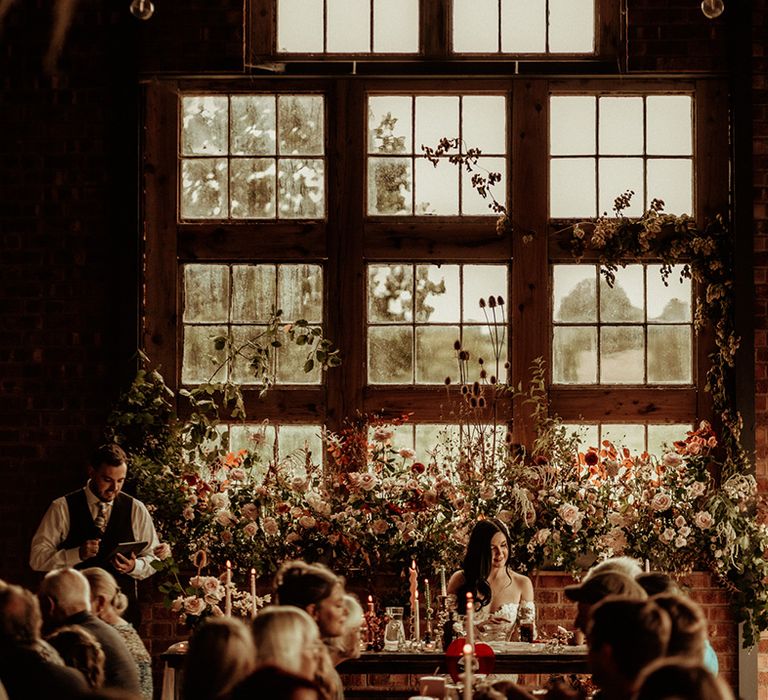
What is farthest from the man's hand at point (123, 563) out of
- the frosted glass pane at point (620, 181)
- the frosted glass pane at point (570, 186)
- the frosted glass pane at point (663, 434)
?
the frosted glass pane at point (620, 181)

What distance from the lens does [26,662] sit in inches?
138

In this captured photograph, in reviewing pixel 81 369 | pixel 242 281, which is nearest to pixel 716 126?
pixel 242 281

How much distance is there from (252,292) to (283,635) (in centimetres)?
463

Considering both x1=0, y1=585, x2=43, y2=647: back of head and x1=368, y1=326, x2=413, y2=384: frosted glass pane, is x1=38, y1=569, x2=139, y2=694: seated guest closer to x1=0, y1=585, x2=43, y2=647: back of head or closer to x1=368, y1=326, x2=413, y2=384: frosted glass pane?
x1=0, y1=585, x2=43, y2=647: back of head

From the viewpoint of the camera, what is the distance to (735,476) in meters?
7.17

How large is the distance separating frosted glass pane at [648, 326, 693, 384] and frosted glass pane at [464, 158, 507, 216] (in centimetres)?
119

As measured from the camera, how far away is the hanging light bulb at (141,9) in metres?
7.03

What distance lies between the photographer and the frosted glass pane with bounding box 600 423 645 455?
25.1 ft

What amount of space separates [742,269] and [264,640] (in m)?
4.95

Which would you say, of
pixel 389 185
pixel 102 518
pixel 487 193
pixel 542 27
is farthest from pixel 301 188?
pixel 102 518

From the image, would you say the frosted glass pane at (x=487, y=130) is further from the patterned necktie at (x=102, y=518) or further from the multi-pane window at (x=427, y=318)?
the patterned necktie at (x=102, y=518)

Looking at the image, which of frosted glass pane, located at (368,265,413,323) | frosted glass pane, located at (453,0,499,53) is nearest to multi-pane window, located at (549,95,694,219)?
frosted glass pane, located at (453,0,499,53)

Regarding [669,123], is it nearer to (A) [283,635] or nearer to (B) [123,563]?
(B) [123,563]

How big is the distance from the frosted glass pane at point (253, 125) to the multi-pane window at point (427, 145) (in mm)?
594
